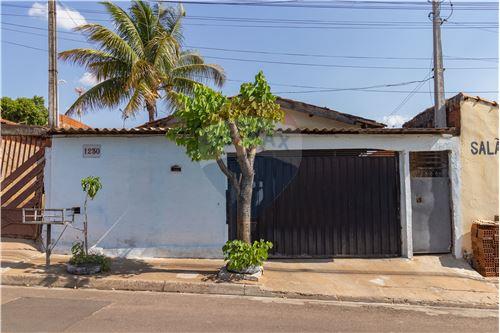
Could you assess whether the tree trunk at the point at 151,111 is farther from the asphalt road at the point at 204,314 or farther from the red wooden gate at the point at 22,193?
the asphalt road at the point at 204,314

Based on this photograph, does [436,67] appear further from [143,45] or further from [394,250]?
[143,45]

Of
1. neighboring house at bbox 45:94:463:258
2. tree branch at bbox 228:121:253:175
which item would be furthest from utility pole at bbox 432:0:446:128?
tree branch at bbox 228:121:253:175

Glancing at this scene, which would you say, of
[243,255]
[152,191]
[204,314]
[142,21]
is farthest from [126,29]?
[204,314]

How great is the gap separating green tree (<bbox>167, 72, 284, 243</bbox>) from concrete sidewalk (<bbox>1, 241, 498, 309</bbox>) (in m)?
1.98

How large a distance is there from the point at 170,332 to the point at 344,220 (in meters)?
5.01

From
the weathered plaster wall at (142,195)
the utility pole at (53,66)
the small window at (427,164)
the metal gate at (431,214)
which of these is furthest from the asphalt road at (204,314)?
the utility pole at (53,66)

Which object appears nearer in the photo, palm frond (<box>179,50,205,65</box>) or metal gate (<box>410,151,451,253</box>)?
metal gate (<box>410,151,451,253</box>)

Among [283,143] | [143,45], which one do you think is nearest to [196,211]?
[283,143]

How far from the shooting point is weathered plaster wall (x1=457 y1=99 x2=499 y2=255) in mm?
8602

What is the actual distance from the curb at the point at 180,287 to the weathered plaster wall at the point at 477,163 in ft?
8.81

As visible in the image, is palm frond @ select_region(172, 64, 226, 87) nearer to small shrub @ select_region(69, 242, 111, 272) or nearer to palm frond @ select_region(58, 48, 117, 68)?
palm frond @ select_region(58, 48, 117, 68)

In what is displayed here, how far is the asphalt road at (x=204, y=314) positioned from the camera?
16.1ft

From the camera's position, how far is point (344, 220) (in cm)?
865

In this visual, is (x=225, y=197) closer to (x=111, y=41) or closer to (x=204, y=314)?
(x=204, y=314)
